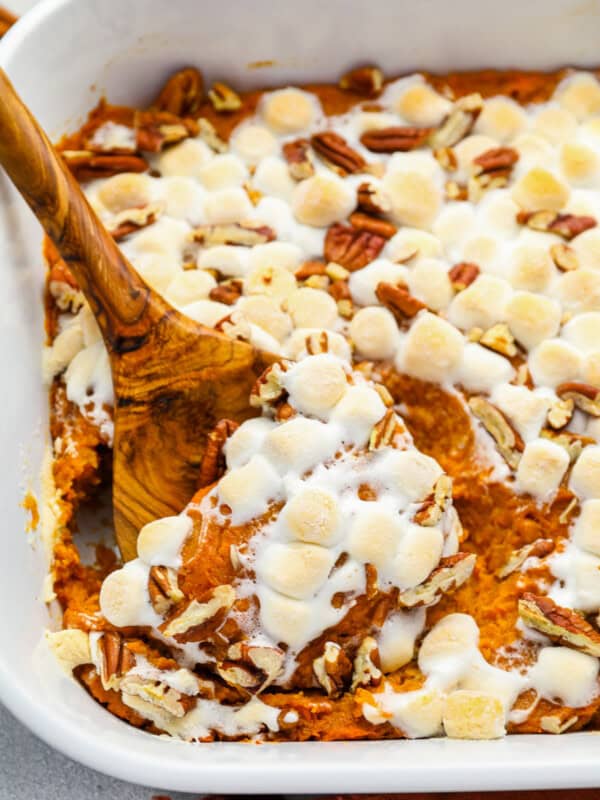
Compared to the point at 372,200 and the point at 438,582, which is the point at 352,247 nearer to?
the point at 372,200

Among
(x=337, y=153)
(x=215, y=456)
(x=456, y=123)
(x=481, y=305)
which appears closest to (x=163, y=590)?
(x=215, y=456)

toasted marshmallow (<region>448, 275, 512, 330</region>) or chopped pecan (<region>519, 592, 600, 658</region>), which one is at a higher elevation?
toasted marshmallow (<region>448, 275, 512, 330</region>)

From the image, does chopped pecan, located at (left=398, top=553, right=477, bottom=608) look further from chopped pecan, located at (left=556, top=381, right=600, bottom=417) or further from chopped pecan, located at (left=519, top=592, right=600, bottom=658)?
chopped pecan, located at (left=556, top=381, right=600, bottom=417)

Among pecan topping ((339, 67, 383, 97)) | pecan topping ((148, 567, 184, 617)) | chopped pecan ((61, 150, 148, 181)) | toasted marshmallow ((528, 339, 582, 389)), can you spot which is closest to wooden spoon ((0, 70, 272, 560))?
pecan topping ((148, 567, 184, 617))

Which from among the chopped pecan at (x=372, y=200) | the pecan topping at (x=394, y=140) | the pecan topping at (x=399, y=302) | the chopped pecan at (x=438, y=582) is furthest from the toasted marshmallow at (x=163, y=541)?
the pecan topping at (x=394, y=140)

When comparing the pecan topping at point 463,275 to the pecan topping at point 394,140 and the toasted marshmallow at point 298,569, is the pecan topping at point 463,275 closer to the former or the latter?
the pecan topping at point 394,140

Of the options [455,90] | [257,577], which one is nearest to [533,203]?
[455,90]

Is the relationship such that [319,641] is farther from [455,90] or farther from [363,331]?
[455,90]
